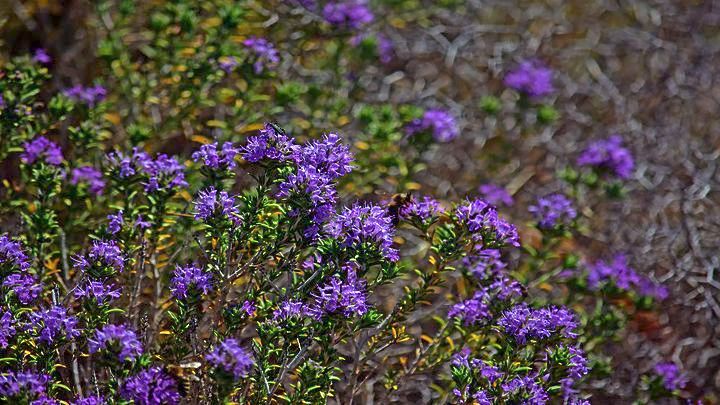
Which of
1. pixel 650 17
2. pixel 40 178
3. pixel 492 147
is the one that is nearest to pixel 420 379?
pixel 40 178

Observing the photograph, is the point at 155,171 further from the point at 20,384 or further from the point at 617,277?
the point at 617,277

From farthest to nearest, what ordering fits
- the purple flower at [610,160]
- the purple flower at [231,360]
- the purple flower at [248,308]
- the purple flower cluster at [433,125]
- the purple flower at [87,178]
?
the purple flower at [610,160], the purple flower cluster at [433,125], the purple flower at [87,178], the purple flower at [248,308], the purple flower at [231,360]

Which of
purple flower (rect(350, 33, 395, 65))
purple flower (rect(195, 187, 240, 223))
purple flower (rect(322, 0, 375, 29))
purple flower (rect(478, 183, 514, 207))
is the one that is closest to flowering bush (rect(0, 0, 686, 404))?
purple flower (rect(195, 187, 240, 223))

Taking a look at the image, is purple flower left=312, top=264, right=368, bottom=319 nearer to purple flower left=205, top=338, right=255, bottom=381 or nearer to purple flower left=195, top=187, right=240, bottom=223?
purple flower left=205, top=338, right=255, bottom=381

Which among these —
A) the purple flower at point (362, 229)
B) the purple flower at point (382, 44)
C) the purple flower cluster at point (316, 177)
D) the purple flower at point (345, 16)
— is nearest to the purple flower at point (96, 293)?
the purple flower cluster at point (316, 177)

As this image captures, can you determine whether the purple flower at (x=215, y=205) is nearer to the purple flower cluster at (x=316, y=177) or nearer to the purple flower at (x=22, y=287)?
the purple flower cluster at (x=316, y=177)

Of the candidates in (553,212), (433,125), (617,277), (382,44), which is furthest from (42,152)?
(617,277)

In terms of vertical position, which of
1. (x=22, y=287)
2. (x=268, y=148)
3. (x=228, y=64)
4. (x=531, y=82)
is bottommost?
(x=531, y=82)

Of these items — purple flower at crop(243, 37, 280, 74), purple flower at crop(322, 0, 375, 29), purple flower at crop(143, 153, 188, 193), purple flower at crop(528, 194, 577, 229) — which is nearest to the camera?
purple flower at crop(143, 153, 188, 193)
